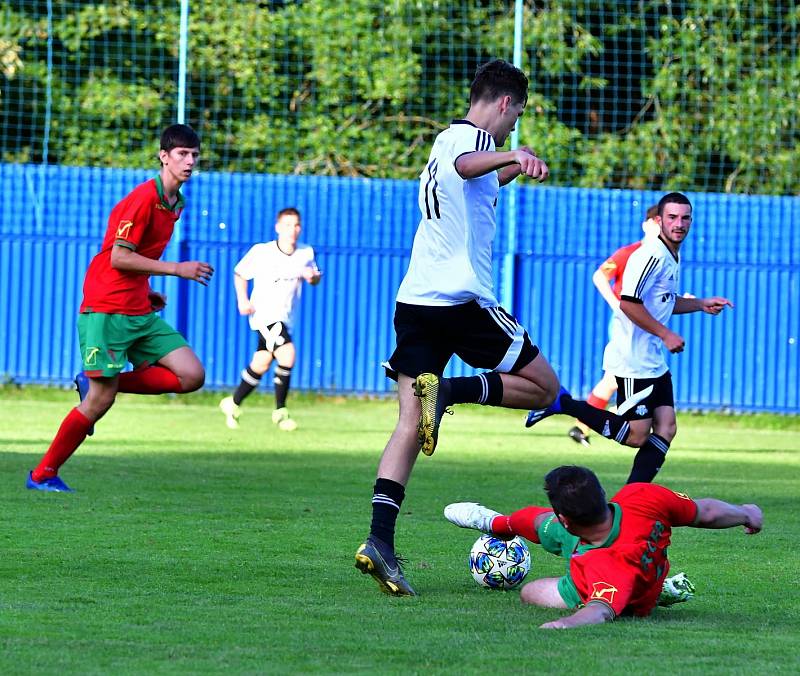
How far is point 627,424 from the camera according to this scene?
29.3 ft

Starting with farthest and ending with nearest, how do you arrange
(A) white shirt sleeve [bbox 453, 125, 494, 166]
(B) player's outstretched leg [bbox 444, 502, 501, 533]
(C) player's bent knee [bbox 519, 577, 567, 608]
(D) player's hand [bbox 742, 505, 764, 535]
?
(B) player's outstretched leg [bbox 444, 502, 501, 533], (A) white shirt sleeve [bbox 453, 125, 494, 166], (D) player's hand [bbox 742, 505, 764, 535], (C) player's bent knee [bbox 519, 577, 567, 608]

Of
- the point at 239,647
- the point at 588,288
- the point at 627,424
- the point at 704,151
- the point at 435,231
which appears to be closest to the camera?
the point at 239,647

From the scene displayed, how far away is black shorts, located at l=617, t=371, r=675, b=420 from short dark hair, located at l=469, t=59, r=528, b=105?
11.6ft

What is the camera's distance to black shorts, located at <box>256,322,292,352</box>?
596 inches

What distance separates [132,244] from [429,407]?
11.5ft

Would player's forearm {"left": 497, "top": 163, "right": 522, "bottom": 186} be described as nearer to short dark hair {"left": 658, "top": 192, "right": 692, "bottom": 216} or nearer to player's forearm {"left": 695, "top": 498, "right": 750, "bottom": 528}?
player's forearm {"left": 695, "top": 498, "right": 750, "bottom": 528}

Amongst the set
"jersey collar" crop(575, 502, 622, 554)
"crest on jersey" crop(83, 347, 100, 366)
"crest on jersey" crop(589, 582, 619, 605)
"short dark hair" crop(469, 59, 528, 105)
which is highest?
"short dark hair" crop(469, 59, 528, 105)

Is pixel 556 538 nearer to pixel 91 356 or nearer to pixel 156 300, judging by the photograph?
pixel 91 356

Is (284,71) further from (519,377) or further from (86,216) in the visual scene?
(519,377)

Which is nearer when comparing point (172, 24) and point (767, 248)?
point (767, 248)

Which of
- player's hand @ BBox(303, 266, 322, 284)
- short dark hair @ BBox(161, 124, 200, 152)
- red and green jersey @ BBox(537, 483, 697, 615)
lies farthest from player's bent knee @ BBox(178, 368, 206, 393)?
player's hand @ BBox(303, 266, 322, 284)

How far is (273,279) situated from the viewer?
15273mm

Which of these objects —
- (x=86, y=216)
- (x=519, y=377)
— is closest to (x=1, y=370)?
(x=86, y=216)

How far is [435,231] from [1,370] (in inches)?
525
